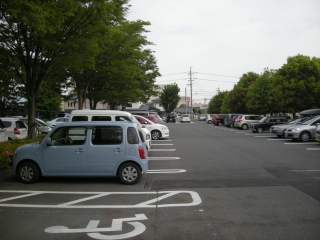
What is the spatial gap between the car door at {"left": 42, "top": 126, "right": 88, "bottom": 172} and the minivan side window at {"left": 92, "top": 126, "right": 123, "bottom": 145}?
0.29 meters

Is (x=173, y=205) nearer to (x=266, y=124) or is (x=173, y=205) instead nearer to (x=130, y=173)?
(x=130, y=173)

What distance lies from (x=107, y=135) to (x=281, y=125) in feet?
58.1

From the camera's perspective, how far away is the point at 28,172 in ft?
27.3

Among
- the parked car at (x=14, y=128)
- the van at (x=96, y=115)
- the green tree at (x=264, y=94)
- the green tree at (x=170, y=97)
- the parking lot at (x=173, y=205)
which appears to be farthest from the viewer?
the green tree at (x=170, y=97)

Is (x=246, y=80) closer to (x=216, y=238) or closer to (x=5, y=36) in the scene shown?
(x=5, y=36)

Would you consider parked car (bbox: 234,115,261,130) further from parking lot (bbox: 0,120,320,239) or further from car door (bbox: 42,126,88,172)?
car door (bbox: 42,126,88,172)

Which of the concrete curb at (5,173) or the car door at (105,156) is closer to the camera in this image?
the car door at (105,156)

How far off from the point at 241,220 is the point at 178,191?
2.32 meters

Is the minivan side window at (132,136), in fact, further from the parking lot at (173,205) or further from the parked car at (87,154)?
the parking lot at (173,205)

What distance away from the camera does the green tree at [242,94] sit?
48375 mm

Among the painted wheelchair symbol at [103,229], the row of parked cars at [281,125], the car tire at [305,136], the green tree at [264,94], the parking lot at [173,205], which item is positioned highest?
the green tree at [264,94]

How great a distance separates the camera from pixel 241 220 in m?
5.51

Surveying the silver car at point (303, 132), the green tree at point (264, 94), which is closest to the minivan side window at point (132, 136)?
the silver car at point (303, 132)

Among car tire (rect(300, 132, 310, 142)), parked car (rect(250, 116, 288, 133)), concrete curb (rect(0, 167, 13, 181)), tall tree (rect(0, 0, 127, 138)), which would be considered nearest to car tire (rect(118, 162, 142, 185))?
concrete curb (rect(0, 167, 13, 181))
